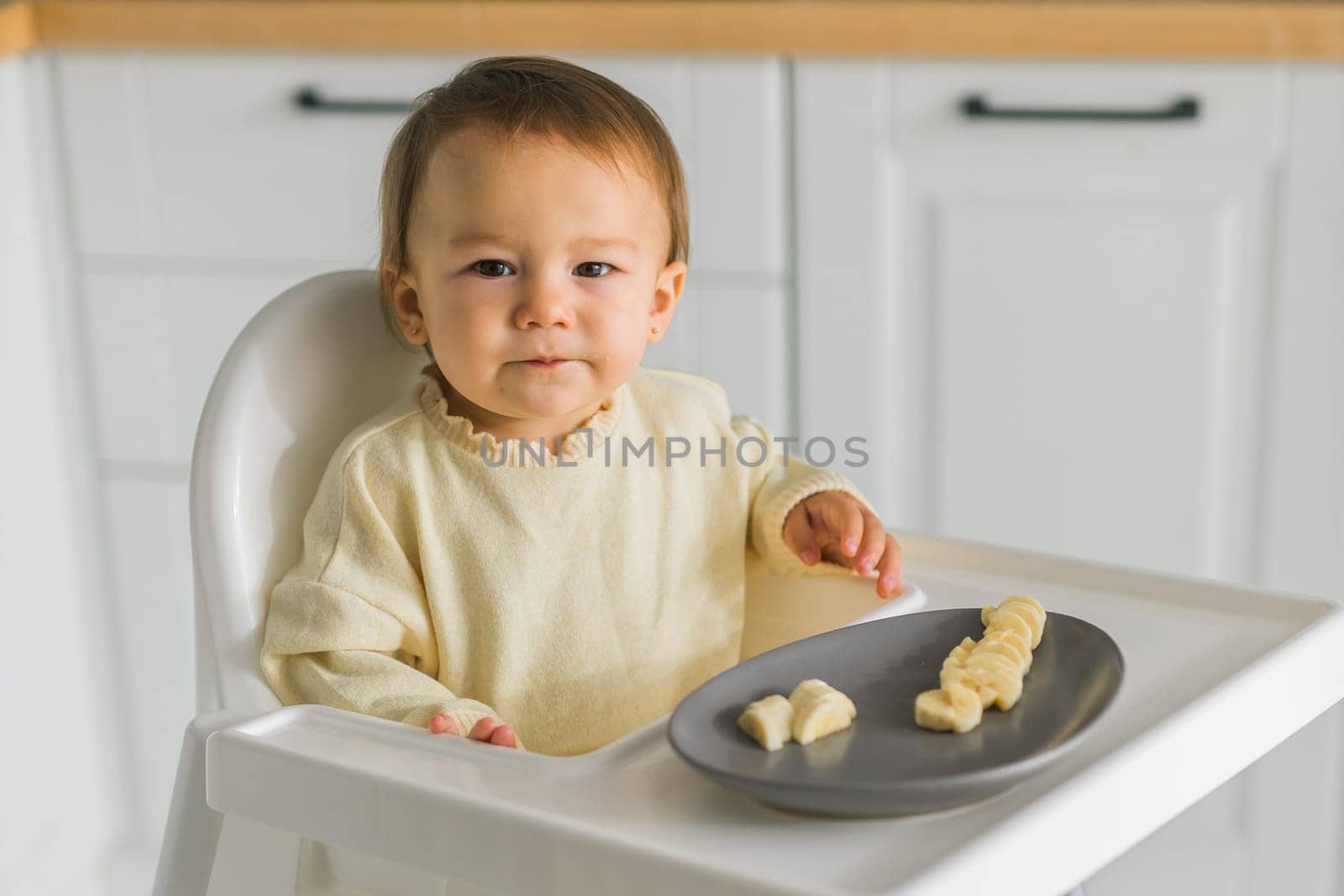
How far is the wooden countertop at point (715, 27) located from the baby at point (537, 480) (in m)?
0.53

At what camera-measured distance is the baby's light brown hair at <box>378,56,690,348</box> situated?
85 cm

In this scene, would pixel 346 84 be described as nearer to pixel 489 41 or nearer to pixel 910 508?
pixel 489 41

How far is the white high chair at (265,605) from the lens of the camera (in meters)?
0.66

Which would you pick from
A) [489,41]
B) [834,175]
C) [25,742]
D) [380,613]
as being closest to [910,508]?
[834,175]

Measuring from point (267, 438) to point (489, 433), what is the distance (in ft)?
0.41

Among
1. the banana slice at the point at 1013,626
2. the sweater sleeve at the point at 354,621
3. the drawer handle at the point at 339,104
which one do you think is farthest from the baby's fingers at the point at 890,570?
the drawer handle at the point at 339,104

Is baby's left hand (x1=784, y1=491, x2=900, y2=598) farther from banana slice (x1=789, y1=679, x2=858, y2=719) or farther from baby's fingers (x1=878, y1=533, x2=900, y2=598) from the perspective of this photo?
banana slice (x1=789, y1=679, x2=858, y2=719)

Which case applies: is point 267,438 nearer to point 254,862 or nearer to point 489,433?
point 489,433

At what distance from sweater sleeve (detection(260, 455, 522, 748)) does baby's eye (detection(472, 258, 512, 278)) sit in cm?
12

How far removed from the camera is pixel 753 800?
0.61m

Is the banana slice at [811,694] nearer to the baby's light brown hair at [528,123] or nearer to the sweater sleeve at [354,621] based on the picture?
the sweater sleeve at [354,621]

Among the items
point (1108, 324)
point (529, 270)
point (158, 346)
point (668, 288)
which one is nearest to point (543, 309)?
point (529, 270)

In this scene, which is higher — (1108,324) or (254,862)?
(1108,324)

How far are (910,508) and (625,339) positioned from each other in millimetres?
758
